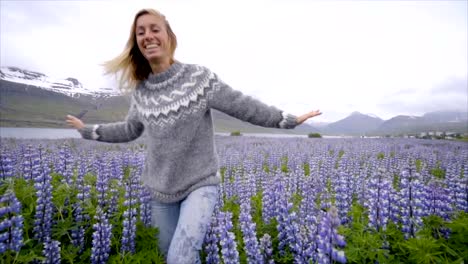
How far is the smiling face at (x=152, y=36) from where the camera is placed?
355 cm

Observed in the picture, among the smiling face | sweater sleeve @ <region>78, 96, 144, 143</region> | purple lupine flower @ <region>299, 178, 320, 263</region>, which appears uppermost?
the smiling face

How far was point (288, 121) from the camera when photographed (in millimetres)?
3455

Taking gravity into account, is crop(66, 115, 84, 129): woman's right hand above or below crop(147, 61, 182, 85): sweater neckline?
below

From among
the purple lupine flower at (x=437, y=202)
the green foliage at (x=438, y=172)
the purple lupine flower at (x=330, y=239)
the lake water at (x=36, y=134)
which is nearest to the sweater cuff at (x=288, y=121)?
the purple lupine flower at (x=330, y=239)

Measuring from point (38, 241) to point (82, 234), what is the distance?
1.40ft

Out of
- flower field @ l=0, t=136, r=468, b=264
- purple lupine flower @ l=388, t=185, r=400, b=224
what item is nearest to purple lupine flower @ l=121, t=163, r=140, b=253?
flower field @ l=0, t=136, r=468, b=264

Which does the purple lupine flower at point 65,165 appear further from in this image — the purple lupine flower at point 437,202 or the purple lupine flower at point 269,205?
the purple lupine flower at point 437,202

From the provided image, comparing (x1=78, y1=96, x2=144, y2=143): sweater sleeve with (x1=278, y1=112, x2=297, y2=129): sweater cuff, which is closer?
(x1=278, y1=112, x2=297, y2=129): sweater cuff

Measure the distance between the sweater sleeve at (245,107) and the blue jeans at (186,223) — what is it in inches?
36.2

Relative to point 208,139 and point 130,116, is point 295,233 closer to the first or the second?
point 208,139

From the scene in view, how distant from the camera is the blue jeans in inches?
114

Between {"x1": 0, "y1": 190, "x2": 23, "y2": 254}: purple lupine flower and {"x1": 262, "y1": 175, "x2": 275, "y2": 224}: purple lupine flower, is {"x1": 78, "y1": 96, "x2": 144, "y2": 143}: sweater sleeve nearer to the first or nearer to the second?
{"x1": 0, "y1": 190, "x2": 23, "y2": 254}: purple lupine flower

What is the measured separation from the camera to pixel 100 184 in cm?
410

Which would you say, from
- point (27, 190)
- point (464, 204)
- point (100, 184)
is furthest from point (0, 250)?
point (464, 204)
